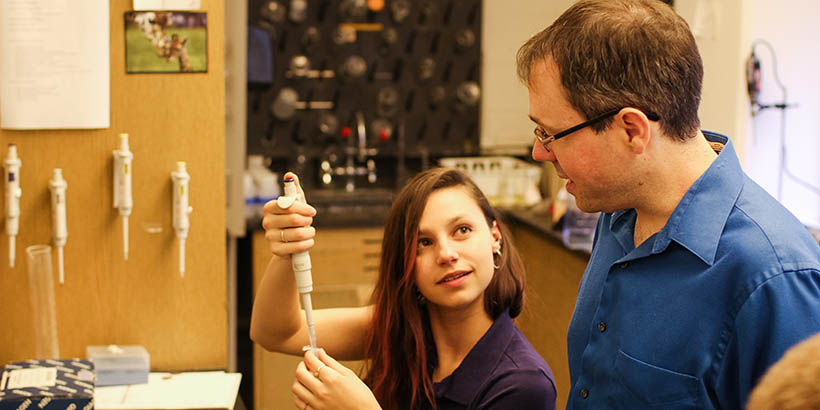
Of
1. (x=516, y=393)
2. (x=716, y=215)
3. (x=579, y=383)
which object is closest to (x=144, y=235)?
(x=516, y=393)

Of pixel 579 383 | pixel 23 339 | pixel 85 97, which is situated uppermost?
pixel 85 97

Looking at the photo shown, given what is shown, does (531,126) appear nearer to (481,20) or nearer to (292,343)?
(481,20)

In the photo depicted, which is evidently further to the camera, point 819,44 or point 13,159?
point 819,44

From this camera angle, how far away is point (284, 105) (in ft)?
16.3

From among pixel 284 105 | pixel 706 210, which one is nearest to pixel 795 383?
pixel 706 210

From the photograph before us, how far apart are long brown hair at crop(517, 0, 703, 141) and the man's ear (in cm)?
2

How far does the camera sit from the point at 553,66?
4.20 feet

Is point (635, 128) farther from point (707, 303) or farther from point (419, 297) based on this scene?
point (419, 297)

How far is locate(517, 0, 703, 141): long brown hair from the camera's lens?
1221mm

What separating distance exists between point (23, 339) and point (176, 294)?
43 cm

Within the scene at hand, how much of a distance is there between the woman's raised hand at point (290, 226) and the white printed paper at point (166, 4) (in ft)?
3.44

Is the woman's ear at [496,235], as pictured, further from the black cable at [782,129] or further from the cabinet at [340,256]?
the black cable at [782,129]

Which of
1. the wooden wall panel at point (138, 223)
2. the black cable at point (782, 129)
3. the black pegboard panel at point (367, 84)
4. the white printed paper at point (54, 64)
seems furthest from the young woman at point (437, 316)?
the black pegboard panel at point (367, 84)

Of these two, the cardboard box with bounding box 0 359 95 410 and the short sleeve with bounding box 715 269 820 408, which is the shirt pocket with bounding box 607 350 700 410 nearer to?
the short sleeve with bounding box 715 269 820 408
